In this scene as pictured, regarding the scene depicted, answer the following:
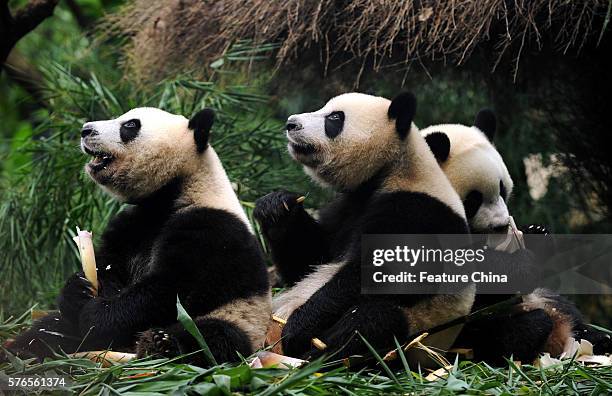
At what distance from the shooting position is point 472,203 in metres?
3.77

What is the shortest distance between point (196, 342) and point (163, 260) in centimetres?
33

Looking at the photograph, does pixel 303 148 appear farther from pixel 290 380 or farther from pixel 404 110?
pixel 290 380

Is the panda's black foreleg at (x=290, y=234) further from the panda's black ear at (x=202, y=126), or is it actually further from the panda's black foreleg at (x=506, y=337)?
the panda's black foreleg at (x=506, y=337)

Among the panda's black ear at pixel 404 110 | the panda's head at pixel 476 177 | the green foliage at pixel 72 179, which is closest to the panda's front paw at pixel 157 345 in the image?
the panda's black ear at pixel 404 110

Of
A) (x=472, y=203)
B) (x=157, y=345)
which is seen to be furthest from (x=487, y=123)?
(x=157, y=345)

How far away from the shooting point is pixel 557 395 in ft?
9.09

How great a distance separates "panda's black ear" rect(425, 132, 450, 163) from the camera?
3.76 m

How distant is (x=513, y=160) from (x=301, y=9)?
229cm

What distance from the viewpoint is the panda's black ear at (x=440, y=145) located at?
3.76 metres

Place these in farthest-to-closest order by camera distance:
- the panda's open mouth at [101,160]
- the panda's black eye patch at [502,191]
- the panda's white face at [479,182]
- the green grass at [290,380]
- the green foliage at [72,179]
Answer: the green foliage at [72,179] < the panda's black eye patch at [502,191] < the panda's white face at [479,182] < the panda's open mouth at [101,160] < the green grass at [290,380]

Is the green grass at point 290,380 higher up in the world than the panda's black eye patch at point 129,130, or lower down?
lower down

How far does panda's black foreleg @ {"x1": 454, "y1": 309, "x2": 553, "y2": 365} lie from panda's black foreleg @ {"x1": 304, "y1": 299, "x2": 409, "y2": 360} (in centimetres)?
51

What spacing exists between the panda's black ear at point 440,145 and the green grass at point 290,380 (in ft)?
3.56

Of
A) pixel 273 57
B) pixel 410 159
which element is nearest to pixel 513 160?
pixel 273 57
